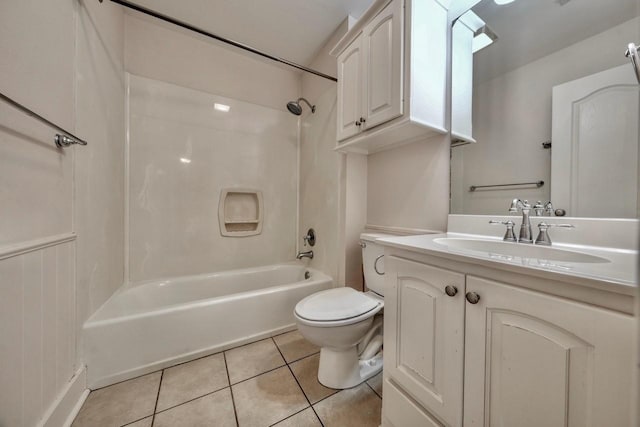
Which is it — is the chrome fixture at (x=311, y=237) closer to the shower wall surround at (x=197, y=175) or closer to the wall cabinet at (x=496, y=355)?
the shower wall surround at (x=197, y=175)

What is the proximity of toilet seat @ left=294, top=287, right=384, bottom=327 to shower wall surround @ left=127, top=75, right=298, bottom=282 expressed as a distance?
116 centimetres

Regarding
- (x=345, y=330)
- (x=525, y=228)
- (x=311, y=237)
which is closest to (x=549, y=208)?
(x=525, y=228)

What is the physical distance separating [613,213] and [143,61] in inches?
115

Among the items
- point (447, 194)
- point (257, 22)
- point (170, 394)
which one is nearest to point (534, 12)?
point (447, 194)

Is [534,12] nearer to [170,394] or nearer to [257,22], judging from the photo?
[257,22]

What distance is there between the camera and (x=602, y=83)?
76 cm

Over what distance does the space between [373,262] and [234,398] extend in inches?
40.9

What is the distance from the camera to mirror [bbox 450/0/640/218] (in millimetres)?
727

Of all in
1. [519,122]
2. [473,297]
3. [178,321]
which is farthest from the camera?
[178,321]

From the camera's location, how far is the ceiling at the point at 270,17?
1.55 m

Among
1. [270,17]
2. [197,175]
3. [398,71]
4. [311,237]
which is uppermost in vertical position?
[270,17]

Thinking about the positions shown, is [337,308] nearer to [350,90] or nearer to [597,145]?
[597,145]

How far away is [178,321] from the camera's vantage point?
4.28ft

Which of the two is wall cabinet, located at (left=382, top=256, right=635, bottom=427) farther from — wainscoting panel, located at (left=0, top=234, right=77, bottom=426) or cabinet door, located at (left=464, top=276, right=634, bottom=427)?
wainscoting panel, located at (left=0, top=234, right=77, bottom=426)
